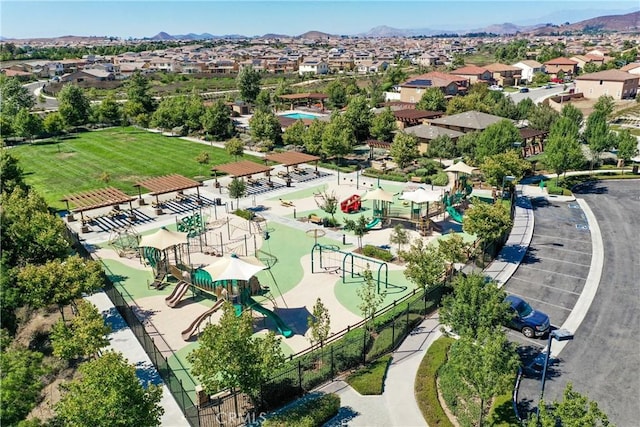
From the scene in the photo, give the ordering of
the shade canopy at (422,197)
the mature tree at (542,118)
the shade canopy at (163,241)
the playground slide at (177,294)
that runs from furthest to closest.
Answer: the mature tree at (542,118)
the shade canopy at (422,197)
the shade canopy at (163,241)
the playground slide at (177,294)

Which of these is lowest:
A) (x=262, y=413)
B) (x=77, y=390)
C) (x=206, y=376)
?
(x=262, y=413)

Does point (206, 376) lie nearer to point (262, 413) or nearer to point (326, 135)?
point (262, 413)

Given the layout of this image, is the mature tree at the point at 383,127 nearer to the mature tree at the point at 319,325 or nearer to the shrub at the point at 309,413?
the mature tree at the point at 319,325

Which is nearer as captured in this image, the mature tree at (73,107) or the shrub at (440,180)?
the shrub at (440,180)

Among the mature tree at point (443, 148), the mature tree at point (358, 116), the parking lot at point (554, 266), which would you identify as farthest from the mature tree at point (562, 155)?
the mature tree at point (358, 116)

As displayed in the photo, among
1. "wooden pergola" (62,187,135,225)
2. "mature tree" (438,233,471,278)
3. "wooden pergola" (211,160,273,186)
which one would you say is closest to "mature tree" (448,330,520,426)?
"mature tree" (438,233,471,278)

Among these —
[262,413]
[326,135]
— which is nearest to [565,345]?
[262,413]

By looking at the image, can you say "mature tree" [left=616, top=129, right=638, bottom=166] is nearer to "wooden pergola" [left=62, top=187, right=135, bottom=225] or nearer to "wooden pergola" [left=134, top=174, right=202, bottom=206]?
"wooden pergola" [left=134, top=174, right=202, bottom=206]

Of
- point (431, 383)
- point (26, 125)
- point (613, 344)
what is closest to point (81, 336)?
point (431, 383)
